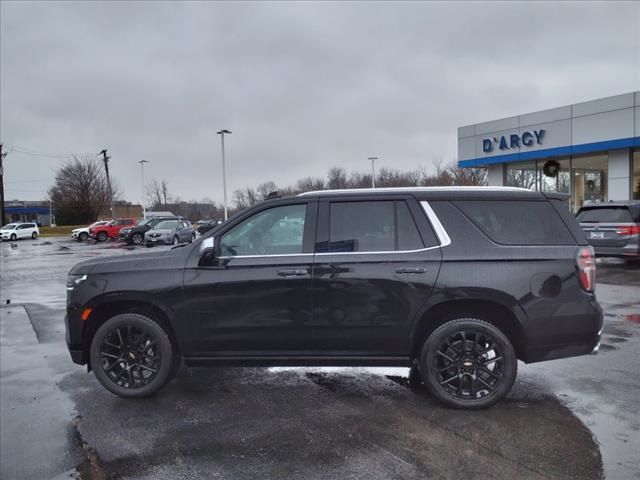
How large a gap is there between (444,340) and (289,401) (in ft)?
4.87

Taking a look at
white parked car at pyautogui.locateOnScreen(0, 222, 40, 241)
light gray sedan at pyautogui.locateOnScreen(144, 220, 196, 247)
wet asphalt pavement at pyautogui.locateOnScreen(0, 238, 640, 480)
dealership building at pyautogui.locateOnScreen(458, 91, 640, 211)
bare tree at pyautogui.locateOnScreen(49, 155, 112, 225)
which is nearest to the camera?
wet asphalt pavement at pyautogui.locateOnScreen(0, 238, 640, 480)

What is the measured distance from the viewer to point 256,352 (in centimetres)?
444

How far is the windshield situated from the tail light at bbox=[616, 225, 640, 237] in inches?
935

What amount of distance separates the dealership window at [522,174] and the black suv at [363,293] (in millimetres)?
22382

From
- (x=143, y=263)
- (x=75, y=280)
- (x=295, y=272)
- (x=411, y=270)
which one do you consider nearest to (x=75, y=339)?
(x=75, y=280)

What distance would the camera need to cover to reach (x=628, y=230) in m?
12.8

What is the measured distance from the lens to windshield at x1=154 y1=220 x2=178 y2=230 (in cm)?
2997

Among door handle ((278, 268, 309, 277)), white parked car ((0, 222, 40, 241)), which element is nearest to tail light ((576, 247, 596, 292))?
door handle ((278, 268, 309, 277))

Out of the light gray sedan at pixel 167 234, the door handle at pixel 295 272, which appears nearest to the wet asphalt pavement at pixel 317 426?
the door handle at pixel 295 272

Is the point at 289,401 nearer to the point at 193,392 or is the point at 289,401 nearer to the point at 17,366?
the point at 193,392

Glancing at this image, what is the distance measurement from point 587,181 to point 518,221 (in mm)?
22328

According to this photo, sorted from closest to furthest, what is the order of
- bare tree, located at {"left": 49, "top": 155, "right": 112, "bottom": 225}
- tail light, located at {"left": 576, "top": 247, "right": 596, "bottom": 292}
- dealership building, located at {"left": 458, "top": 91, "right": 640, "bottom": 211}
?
tail light, located at {"left": 576, "top": 247, "right": 596, "bottom": 292} < dealership building, located at {"left": 458, "top": 91, "right": 640, "bottom": 211} < bare tree, located at {"left": 49, "top": 155, "right": 112, "bottom": 225}

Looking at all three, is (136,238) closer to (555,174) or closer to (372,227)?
(555,174)

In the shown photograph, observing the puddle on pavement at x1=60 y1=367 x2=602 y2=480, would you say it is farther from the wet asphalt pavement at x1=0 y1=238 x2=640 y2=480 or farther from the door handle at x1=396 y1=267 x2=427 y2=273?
the door handle at x1=396 y1=267 x2=427 y2=273
